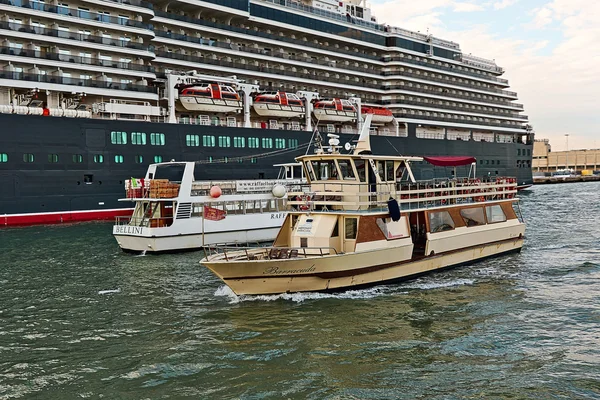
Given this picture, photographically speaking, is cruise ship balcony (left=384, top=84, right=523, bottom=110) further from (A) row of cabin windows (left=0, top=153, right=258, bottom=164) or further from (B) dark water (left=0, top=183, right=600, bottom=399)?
(B) dark water (left=0, top=183, right=600, bottom=399)

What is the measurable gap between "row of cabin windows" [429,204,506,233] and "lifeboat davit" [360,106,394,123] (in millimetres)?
34661

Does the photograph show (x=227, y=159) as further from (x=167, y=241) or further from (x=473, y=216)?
(x=473, y=216)

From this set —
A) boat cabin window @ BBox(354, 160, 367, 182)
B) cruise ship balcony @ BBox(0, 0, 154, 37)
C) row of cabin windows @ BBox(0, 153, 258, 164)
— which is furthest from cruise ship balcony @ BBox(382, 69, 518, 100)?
boat cabin window @ BBox(354, 160, 367, 182)

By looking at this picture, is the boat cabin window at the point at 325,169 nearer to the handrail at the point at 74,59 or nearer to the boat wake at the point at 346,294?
the boat wake at the point at 346,294

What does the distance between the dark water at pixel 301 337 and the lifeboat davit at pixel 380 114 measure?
38.3m

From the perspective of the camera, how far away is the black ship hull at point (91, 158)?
34875mm

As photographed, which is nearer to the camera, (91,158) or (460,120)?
(91,158)

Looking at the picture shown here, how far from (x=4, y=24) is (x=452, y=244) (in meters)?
32.5

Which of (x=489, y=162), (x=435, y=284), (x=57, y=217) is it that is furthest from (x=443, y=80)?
(x=435, y=284)

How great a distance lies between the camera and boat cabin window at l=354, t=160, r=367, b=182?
19.7 meters

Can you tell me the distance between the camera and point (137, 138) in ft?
130

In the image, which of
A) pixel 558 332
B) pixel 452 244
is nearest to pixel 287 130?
pixel 452 244

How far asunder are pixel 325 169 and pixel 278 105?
96.0ft

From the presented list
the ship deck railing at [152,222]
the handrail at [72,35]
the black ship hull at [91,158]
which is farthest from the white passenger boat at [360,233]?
the handrail at [72,35]
